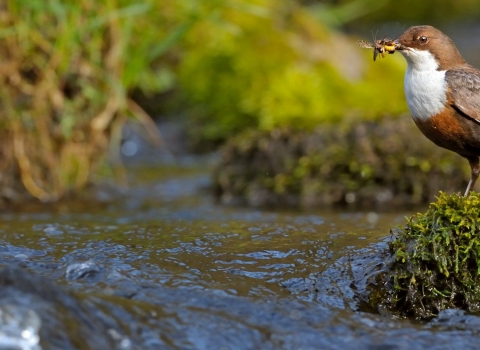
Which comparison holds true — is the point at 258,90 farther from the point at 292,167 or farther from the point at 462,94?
the point at 462,94

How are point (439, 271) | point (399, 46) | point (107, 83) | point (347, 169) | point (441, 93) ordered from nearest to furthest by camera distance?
point (439, 271) < point (441, 93) < point (399, 46) < point (107, 83) < point (347, 169)

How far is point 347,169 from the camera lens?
632 centimetres

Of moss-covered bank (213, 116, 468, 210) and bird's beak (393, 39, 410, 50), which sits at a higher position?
bird's beak (393, 39, 410, 50)

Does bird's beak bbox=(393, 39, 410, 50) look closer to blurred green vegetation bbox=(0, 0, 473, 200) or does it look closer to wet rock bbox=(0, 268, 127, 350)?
blurred green vegetation bbox=(0, 0, 473, 200)

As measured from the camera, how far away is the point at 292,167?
6469 millimetres

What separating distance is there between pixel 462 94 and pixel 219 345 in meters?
2.02

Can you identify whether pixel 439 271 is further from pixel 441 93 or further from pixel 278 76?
pixel 278 76

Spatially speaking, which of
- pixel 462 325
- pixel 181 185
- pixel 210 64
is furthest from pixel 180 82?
pixel 462 325

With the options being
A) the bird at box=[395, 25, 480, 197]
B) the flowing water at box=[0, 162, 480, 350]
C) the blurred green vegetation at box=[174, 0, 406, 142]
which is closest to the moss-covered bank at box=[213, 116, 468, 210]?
the blurred green vegetation at box=[174, 0, 406, 142]

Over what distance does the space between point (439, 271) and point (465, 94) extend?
1250 millimetres

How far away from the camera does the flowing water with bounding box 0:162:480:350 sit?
2.65 metres

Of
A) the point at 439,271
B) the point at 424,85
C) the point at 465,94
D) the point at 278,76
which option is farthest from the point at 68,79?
the point at 439,271

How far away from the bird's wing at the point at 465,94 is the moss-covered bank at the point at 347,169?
2206mm

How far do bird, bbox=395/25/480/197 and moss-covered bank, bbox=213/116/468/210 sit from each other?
80.1 inches
